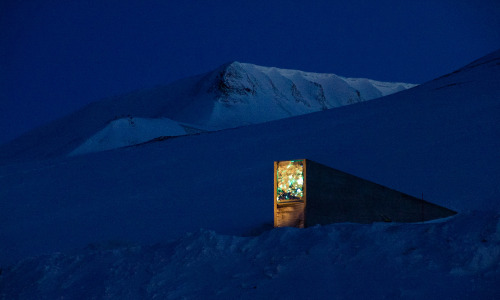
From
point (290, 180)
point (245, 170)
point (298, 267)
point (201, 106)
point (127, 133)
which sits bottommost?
point (298, 267)

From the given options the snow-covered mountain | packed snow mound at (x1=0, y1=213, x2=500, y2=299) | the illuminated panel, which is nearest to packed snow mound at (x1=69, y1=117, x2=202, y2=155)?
the snow-covered mountain

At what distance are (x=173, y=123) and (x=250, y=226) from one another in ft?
109

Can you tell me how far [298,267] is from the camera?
4980mm

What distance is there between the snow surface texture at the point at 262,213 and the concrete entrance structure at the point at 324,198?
1.21 m

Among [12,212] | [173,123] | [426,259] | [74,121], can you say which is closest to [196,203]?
[12,212]

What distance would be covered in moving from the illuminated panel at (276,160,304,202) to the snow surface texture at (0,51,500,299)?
1.25 meters

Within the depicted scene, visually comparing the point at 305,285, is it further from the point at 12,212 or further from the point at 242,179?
the point at 12,212

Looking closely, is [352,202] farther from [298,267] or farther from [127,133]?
[127,133]

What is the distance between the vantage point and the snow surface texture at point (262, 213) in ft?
15.2

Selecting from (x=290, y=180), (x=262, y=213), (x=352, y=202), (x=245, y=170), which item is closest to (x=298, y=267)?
(x=290, y=180)

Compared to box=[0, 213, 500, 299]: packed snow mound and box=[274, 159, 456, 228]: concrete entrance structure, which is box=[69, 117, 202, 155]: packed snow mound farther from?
box=[0, 213, 500, 299]: packed snow mound

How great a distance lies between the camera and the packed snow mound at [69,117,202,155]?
113 feet

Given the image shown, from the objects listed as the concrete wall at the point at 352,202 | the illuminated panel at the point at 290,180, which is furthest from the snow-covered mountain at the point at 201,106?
the illuminated panel at the point at 290,180

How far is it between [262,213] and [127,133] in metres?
27.9
